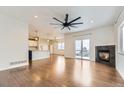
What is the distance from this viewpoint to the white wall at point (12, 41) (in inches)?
197

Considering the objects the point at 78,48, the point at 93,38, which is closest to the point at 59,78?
the point at 93,38

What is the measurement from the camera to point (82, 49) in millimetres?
9617

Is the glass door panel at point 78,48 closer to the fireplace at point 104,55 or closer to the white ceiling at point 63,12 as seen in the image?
the fireplace at point 104,55

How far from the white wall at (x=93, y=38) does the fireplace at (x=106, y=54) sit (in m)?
0.55

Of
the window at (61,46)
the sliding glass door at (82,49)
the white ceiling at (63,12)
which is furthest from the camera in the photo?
the window at (61,46)

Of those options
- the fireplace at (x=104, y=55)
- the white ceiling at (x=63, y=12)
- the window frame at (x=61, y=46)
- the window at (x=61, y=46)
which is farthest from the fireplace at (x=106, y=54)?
the window at (x=61, y=46)

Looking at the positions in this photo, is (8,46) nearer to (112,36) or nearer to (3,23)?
(3,23)

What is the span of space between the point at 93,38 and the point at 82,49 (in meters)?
1.63

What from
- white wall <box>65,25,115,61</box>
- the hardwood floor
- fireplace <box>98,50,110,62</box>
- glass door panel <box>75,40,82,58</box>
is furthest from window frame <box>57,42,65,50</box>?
the hardwood floor

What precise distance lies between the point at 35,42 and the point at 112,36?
9018 mm

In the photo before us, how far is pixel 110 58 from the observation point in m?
6.47

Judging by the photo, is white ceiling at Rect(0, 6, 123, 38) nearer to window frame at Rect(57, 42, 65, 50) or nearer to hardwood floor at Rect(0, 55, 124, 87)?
hardwood floor at Rect(0, 55, 124, 87)

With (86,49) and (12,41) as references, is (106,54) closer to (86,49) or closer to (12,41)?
(86,49)

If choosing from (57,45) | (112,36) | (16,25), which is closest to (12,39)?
(16,25)
